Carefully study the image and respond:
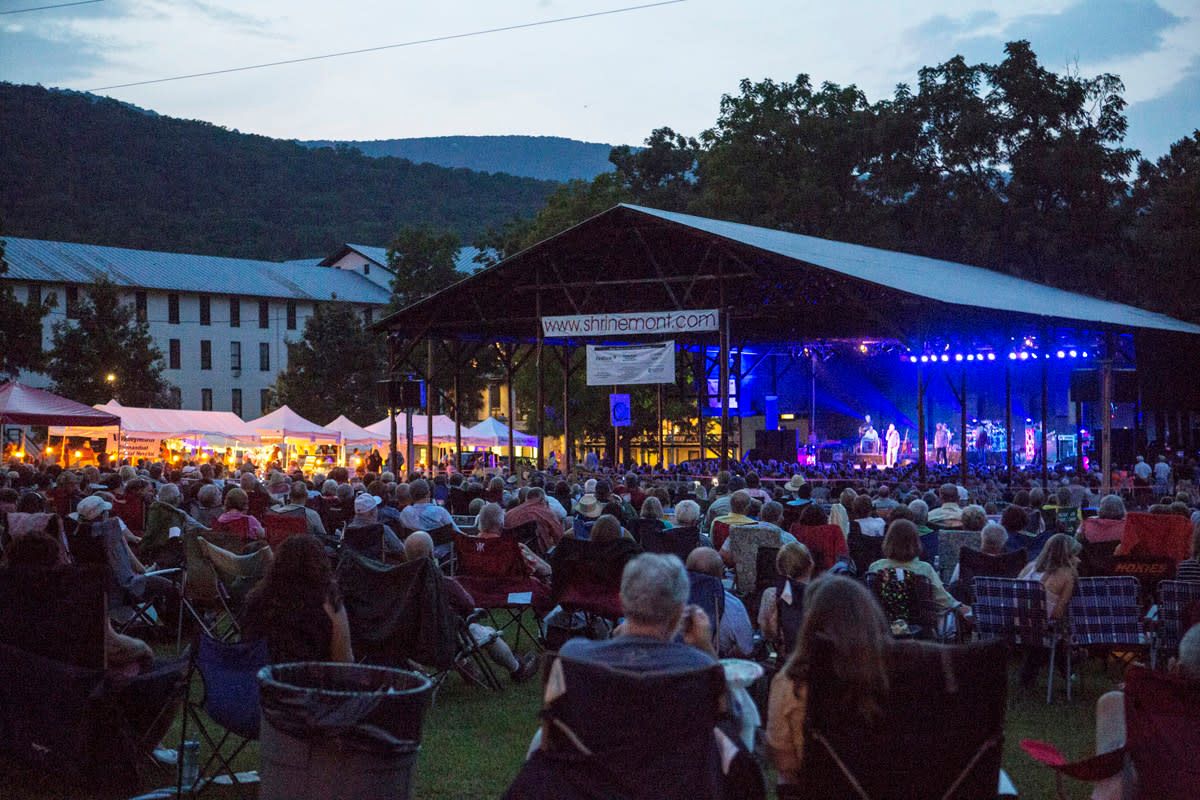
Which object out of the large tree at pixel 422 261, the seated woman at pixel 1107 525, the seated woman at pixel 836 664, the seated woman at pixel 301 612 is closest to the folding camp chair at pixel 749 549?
the seated woman at pixel 1107 525

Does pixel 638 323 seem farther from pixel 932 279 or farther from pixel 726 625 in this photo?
pixel 726 625

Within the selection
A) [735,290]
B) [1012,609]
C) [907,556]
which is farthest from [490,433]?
[907,556]

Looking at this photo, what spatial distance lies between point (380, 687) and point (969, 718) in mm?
1994

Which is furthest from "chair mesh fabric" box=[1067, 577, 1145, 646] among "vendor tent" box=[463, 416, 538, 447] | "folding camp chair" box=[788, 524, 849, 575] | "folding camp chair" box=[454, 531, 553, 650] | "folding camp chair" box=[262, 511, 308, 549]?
"vendor tent" box=[463, 416, 538, 447]

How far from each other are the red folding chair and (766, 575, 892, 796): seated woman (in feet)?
23.3

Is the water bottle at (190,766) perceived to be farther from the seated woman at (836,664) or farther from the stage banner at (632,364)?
the stage banner at (632,364)

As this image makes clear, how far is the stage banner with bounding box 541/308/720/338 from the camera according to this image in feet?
74.9

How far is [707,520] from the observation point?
1262 cm

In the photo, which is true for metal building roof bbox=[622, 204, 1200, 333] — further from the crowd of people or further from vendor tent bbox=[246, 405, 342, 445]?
vendor tent bbox=[246, 405, 342, 445]

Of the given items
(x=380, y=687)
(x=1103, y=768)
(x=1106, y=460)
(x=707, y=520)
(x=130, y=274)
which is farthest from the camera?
(x=130, y=274)

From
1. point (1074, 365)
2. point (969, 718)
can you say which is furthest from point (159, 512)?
point (1074, 365)

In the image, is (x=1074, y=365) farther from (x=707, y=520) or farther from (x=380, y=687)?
(x=380, y=687)

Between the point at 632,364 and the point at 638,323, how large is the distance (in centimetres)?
116

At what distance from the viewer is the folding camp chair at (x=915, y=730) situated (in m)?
3.80
